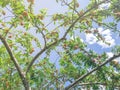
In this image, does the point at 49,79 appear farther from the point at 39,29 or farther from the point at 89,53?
the point at 39,29

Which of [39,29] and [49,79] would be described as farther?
[49,79]

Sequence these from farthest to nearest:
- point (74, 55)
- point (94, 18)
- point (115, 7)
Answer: point (74, 55)
point (94, 18)
point (115, 7)

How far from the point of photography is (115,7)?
41.3 feet

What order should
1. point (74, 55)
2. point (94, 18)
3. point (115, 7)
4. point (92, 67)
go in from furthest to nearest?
Answer: 1. point (74, 55)
2. point (92, 67)
3. point (94, 18)
4. point (115, 7)

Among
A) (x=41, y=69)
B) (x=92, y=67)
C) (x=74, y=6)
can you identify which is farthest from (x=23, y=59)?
(x=74, y=6)

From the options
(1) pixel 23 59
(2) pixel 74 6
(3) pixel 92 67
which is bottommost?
(3) pixel 92 67

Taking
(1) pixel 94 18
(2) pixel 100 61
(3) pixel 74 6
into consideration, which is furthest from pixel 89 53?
(3) pixel 74 6

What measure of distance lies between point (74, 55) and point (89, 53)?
884 millimetres

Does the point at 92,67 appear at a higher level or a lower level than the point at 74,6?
lower

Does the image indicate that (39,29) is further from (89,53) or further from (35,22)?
(89,53)

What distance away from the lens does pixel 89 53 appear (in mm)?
15188

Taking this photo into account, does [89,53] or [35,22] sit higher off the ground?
[35,22]

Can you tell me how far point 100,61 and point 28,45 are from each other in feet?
10.3

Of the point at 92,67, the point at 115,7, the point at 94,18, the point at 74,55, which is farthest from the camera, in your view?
the point at 74,55
